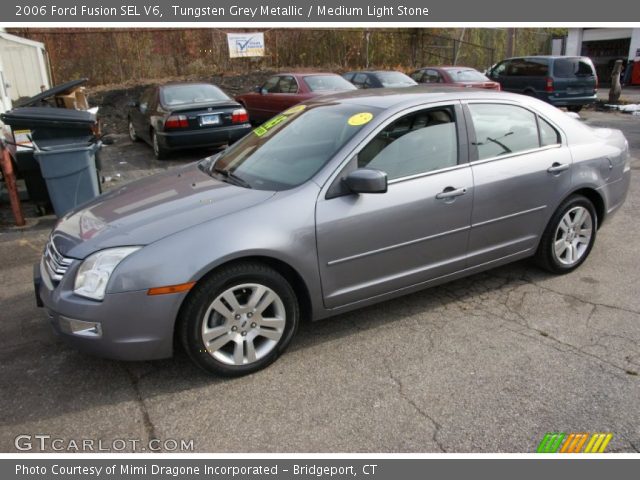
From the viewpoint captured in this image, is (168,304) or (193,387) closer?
(168,304)

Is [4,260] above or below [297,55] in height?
below

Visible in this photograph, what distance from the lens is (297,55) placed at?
71.8ft

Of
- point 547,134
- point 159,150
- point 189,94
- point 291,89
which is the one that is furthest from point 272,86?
point 547,134

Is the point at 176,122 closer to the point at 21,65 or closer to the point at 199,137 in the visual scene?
the point at 199,137

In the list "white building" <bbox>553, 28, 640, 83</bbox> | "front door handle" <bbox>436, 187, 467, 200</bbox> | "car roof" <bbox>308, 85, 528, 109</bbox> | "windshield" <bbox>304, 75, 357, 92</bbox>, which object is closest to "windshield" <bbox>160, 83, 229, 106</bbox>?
"windshield" <bbox>304, 75, 357, 92</bbox>

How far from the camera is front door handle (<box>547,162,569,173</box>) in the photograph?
13.2 feet

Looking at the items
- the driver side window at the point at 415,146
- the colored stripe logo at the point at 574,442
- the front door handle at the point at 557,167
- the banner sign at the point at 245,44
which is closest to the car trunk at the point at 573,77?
the banner sign at the point at 245,44

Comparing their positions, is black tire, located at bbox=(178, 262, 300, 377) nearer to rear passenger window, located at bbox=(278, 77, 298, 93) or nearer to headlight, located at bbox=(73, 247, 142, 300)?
headlight, located at bbox=(73, 247, 142, 300)

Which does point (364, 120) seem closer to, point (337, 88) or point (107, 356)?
point (107, 356)

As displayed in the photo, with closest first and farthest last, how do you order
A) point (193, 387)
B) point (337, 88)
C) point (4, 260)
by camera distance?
1. point (193, 387)
2. point (4, 260)
3. point (337, 88)

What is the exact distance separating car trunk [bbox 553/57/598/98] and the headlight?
591 inches

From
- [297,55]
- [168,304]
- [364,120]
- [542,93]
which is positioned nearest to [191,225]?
[168,304]

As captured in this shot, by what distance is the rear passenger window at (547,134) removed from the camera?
4.12 m

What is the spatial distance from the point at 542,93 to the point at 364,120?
535 inches
